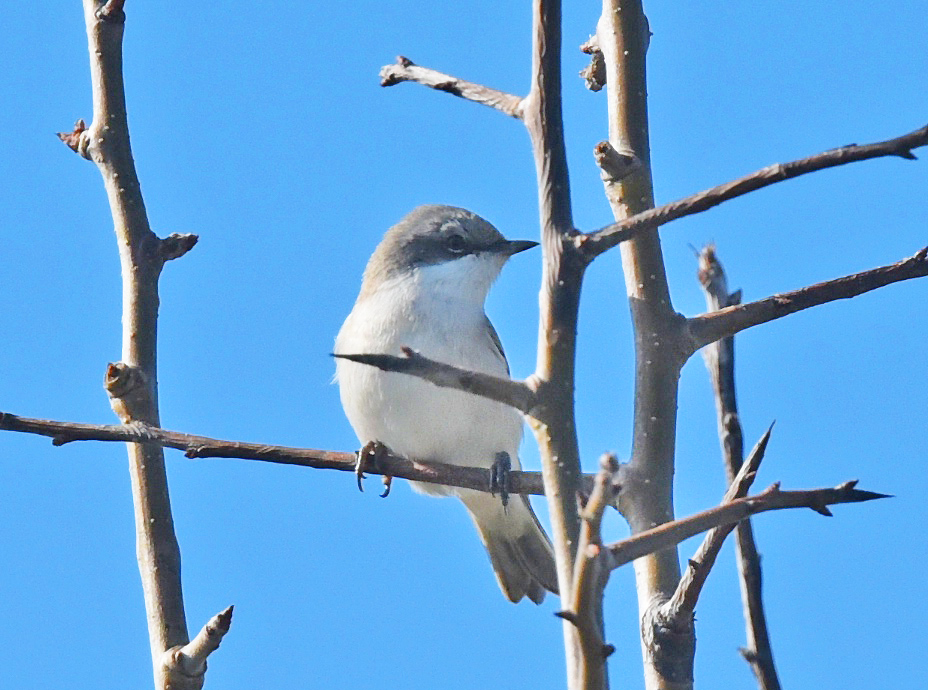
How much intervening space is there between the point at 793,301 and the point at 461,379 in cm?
134

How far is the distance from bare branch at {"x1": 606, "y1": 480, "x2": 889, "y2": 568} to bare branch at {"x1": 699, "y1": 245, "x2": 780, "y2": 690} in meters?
0.62

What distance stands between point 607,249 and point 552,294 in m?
0.15

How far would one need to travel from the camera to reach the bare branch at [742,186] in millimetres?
2355

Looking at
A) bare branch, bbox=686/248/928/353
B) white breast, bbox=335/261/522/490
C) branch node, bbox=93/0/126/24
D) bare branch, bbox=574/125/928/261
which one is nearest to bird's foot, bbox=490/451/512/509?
white breast, bbox=335/261/522/490

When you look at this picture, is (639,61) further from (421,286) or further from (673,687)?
(421,286)

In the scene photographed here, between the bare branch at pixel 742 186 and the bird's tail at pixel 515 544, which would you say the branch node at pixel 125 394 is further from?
the bird's tail at pixel 515 544

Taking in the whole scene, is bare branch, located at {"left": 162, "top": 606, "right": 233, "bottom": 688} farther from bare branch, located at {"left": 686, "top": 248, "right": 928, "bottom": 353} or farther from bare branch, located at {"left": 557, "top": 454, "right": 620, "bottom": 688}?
bare branch, located at {"left": 557, "top": 454, "right": 620, "bottom": 688}

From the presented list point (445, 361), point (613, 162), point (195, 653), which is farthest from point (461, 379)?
point (445, 361)

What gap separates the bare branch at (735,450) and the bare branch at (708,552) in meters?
0.12

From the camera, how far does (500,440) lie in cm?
689

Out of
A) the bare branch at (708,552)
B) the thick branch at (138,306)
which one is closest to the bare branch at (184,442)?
the bare branch at (708,552)

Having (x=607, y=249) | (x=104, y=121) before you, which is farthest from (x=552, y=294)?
(x=104, y=121)

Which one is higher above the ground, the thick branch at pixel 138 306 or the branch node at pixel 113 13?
the branch node at pixel 113 13

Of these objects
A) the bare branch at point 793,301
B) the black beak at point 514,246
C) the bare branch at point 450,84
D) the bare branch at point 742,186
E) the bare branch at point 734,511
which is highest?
the black beak at point 514,246
